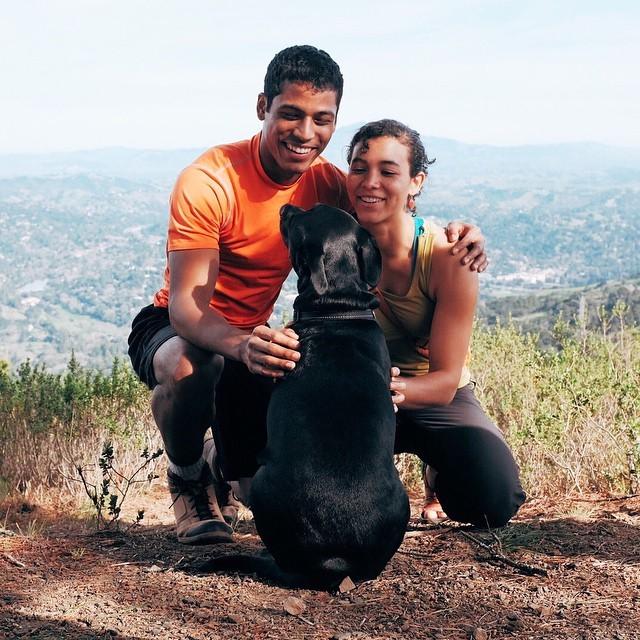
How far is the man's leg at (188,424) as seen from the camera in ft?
12.5

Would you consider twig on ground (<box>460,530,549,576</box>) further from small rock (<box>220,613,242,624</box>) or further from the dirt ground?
small rock (<box>220,613,242,624</box>)

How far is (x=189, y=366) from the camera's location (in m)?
3.78

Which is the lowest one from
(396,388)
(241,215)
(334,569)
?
(334,569)

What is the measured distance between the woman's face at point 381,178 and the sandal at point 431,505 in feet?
4.85

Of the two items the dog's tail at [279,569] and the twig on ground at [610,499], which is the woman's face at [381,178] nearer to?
the dog's tail at [279,569]

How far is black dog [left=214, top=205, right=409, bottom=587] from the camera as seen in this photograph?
293 cm

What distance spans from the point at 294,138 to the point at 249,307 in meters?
0.97

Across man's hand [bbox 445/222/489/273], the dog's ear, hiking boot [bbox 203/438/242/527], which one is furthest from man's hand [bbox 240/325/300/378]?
hiking boot [bbox 203/438/242/527]

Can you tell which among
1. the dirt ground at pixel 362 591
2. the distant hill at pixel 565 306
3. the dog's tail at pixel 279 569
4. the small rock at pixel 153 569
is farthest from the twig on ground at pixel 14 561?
the distant hill at pixel 565 306

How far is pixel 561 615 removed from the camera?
2.85m

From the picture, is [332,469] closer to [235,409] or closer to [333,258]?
[333,258]

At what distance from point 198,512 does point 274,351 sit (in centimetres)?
138

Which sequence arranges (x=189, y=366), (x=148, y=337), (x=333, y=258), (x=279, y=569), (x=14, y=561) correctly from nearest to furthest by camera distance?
(x=279, y=569) → (x=333, y=258) → (x=14, y=561) → (x=189, y=366) → (x=148, y=337)

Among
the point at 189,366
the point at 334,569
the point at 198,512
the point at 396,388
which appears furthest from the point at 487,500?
the point at 189,366
